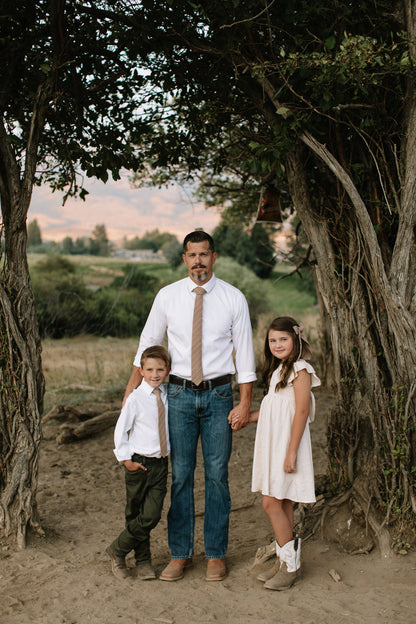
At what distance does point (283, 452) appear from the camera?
349 cm

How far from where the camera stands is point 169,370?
3.69 metres

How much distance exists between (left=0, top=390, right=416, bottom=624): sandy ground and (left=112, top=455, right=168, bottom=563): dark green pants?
0.86ft

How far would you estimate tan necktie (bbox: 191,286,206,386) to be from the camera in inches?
140

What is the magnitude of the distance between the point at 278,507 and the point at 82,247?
3400 cm

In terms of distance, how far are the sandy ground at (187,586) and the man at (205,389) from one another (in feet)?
0.84

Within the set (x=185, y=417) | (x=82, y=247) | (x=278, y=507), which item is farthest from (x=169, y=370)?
(x=82, y=247)

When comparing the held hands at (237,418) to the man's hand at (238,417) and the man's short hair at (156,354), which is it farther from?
the man's short hair at (156,354)

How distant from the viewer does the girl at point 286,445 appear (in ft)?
11.4

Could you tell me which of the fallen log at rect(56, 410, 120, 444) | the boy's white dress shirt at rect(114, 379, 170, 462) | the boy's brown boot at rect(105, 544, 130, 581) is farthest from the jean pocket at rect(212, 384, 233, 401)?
the fallen log at rect(56, 410, 120, 444)

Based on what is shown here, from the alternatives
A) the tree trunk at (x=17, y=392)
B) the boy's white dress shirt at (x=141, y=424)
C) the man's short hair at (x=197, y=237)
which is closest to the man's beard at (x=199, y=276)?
the man's short hair at (x=197, y=237)

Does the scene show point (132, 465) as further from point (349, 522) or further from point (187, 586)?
point (349, 522)

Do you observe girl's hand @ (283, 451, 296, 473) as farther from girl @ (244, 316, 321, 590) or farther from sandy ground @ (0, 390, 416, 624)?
sandy ground @ (0, 390, 416, 624)

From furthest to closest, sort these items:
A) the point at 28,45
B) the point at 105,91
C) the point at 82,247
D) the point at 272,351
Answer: the point at 82,247, the point at 105,91, the point at 28,45, the point at 272,351

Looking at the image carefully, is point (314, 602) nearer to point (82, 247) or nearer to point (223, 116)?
point (223, 116)
